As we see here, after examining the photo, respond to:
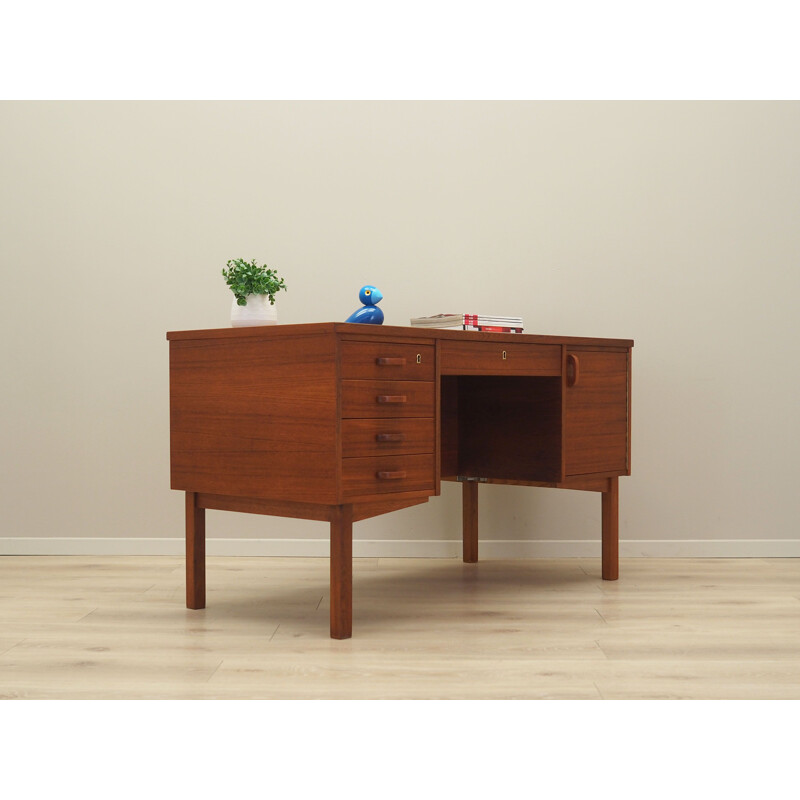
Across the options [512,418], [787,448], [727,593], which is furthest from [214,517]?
[787,448]

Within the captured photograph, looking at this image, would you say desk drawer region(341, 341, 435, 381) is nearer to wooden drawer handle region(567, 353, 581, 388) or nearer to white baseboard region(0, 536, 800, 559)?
wooden drawer handle region(567, 353, 581, 388)

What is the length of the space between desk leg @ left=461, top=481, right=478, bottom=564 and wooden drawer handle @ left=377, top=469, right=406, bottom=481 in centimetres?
90

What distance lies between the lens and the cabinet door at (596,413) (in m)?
2.81

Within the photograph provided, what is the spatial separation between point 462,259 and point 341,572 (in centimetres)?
143

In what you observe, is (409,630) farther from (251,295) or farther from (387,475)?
(251,295)

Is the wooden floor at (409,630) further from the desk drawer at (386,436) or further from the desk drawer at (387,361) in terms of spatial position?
the desk drawer at (387,361)

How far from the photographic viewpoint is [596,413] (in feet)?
9.50

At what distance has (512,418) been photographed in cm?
296

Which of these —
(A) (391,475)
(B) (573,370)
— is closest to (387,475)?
(A) (391,475)

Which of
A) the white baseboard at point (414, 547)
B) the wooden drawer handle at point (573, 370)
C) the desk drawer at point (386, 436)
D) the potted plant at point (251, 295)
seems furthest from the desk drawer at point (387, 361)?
the white baseboard at point (414, 547)

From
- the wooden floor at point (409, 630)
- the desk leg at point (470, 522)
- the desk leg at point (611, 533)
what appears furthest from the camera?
the desk leg at point (470, 522)

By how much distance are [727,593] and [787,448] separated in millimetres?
800
